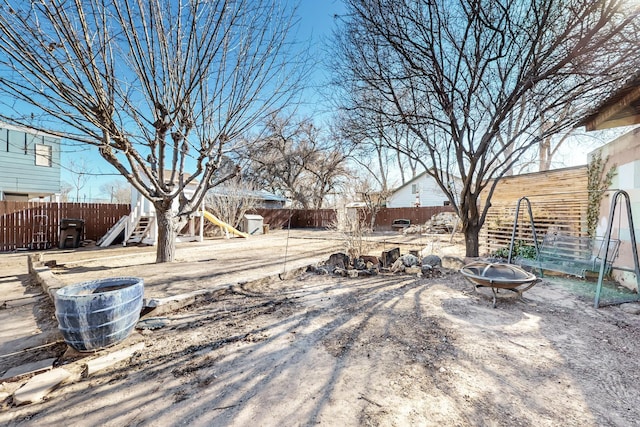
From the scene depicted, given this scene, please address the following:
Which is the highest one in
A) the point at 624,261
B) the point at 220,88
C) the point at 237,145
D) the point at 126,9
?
the point at 126,9

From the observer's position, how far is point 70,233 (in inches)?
370

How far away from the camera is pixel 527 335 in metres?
2.71

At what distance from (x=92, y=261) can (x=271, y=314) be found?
224 inches

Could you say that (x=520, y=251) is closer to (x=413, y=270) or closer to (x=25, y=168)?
(x=413, y=270)

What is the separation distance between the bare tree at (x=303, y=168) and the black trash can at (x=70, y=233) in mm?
13221

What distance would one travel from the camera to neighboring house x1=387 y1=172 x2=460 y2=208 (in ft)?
74.8

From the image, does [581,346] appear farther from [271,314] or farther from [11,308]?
[11,308]

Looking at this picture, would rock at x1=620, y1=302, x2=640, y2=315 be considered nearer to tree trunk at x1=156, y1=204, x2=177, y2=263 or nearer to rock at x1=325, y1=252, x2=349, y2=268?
rock at x1=325, y1=252, x2=349, y2=268

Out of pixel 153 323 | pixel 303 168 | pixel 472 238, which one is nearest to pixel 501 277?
pixel 472 238

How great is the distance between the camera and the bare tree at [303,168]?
22.4m

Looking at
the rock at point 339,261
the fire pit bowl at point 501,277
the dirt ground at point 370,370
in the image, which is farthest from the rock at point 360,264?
the fire pit bowl at point 501,277

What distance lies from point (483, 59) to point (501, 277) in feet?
14.0

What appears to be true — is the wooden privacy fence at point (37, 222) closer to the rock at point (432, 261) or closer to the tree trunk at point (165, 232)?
the tree trunk at point (165, 232)

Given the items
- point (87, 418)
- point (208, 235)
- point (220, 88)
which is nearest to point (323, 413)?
point (87, 418)
